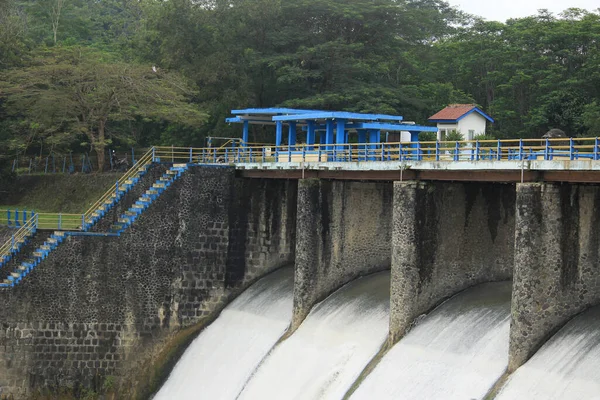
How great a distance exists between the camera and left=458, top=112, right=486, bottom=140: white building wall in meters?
56.9

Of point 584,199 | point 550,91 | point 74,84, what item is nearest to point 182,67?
point 74,84

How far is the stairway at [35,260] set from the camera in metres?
42.6

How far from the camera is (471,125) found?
57281 mm

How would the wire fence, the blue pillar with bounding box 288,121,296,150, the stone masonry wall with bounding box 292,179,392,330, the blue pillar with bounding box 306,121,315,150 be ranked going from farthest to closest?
the wire fence → the blue pillar with bounding box 288,121,296,150 → the blue pillar with bounding box 306,121,315,150 → the stone masonry wall with bounding box 292,179,392,330

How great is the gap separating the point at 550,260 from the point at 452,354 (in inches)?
177

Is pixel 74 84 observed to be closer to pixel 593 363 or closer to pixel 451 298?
pixel 451 298

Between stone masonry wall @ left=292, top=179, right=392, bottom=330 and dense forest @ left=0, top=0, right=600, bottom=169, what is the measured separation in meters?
20.1

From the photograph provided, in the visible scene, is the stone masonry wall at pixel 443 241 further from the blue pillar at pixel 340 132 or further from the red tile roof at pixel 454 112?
the red tile roof at pixel 454 112

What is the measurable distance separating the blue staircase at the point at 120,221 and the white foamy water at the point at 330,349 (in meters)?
9.73

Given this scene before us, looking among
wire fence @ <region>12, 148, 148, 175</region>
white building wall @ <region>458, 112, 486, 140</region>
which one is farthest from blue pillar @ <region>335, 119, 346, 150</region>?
wire fence @ <region>12, 148, 148, 175</region>

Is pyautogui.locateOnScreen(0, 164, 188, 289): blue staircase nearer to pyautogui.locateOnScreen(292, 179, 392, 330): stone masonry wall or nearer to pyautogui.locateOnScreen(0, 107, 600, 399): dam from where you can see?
pyautogui.locateOnScreen(0, 107, 600, 399): dam

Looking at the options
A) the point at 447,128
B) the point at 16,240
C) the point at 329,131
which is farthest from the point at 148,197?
the point at 447,128

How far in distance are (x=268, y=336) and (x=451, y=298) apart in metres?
8.56

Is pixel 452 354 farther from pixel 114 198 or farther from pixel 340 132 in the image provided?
pixel 114 198
